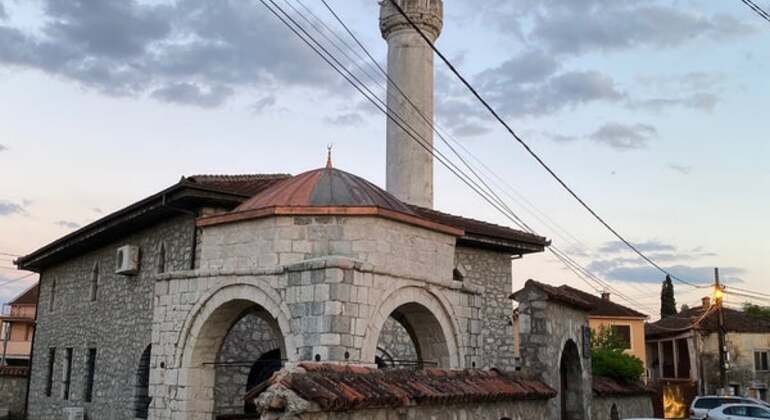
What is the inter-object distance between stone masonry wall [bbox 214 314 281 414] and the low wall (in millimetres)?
14071

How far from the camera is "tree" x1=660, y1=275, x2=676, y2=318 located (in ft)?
148

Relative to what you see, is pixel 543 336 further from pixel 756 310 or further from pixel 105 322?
pixel 756 310

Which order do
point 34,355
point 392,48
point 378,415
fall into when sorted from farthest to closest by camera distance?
point 392,48 → point 34,355 → point 378,415

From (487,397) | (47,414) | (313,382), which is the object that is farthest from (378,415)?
(47,414)

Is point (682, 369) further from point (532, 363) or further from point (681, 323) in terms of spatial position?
point (532, 363)

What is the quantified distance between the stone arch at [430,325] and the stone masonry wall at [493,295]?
21.6 feet

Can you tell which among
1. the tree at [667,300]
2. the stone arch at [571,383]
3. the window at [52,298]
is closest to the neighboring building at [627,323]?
the tree at [667,300]

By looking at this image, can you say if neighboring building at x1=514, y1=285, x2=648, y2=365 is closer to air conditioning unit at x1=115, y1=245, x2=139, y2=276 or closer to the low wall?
the low wall

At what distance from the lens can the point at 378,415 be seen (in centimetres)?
753

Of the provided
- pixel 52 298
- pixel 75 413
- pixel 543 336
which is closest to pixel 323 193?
pixel 543 336

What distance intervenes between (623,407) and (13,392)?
18.4 m

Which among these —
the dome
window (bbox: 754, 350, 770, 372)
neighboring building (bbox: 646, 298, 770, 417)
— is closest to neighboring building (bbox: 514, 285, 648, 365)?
neighboring building (bbox: 646, 298, 770, 417)

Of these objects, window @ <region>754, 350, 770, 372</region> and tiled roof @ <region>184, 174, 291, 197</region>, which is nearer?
tiled roof @ <region>184, 174, 291, 197</region>

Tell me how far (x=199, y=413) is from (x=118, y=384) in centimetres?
759
